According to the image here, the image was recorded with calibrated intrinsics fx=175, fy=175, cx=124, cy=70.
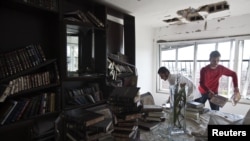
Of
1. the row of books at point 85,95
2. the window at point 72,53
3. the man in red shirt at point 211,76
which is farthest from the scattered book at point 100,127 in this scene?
the man in red shirt at point 211,76

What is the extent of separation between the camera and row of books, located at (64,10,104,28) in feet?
6.87

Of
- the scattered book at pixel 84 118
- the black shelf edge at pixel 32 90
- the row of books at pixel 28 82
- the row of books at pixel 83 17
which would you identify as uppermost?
the row of books at pixel 83 17

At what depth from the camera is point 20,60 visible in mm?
1637

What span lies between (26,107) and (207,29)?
3.55 meters

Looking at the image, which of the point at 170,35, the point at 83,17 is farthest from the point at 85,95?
the point at 170,35

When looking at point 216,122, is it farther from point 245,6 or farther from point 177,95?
point 245,6

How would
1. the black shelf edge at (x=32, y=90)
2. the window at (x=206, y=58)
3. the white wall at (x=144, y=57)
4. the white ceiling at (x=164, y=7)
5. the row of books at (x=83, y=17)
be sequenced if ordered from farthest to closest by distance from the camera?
the white wall at (x=144, y=57), the window at (x=206, y=58), the white ceiling at (x=164, y=7), the row of books at (x=83, y=17), the black shelf edge at (x=32, y=90)

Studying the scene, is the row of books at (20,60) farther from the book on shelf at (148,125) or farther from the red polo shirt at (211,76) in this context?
the red polo shirt at (211,76)

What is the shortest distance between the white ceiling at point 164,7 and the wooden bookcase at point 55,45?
252 millimetres

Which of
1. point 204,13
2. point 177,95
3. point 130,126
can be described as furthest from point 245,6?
point 130,126

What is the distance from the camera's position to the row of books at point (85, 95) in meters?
2.13

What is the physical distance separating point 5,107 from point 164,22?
3271mm

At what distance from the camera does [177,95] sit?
1.42m

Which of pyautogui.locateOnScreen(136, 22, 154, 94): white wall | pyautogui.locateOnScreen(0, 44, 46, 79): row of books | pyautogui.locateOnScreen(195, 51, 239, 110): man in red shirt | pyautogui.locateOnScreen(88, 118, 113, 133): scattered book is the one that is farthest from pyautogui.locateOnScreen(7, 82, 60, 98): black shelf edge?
pyautogui.locateOnScreen(195, 51, 239, 110): man in red shirt
